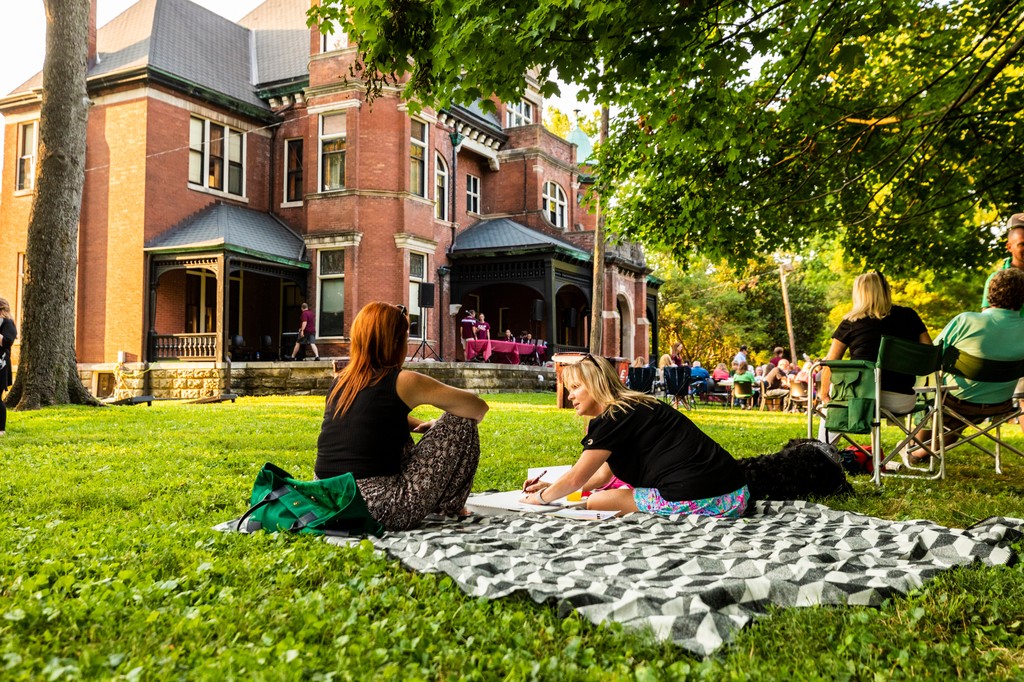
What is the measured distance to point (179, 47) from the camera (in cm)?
2189

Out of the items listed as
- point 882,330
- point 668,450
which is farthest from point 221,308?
point 668,450

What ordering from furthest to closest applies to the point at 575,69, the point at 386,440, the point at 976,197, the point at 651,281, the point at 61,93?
the point at 651,281, the point at 61,93, the point at 976,197, the point at 575,69, the point at 386,440

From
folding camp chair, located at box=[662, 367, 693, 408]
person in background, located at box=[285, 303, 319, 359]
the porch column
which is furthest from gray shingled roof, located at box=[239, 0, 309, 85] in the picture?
folding camp chair, located at box=[662, 367, 693, 408]

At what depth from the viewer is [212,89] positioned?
21.1m

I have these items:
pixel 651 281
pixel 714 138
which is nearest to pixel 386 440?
pixel 714 138

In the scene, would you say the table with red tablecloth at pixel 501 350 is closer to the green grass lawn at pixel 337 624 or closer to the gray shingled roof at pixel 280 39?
the gray shingled roof at pixel 280 39

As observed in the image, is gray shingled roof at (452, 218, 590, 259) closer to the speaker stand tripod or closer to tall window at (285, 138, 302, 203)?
the speaker stand tripod

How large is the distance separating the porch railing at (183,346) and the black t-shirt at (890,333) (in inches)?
639

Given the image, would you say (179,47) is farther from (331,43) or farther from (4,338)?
(4,338)

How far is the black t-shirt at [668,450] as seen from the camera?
4.83 m

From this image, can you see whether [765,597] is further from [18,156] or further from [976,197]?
Answer: [18,156]

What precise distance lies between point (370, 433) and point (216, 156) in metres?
19.6

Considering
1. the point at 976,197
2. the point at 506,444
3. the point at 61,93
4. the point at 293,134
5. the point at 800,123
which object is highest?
the point at 293,134

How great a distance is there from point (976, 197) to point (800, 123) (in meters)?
2.56
